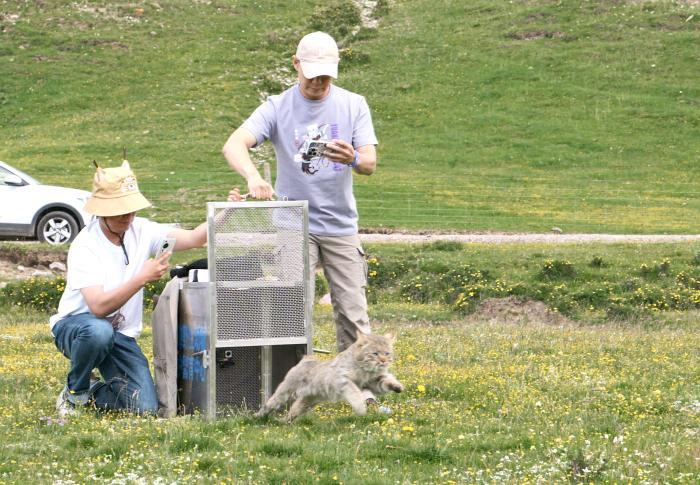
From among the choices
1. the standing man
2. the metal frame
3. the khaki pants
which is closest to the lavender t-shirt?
the standing man

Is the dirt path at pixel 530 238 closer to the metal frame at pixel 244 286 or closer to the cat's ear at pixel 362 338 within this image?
the metal frame at pixel 244 286

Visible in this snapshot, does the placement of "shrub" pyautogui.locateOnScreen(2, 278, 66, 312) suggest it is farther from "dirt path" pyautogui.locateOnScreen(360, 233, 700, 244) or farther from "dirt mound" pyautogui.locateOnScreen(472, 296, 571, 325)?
"dirt path" pyautogui.locateOnScreen(360, 233, 700, 244)

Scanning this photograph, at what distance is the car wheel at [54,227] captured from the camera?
2439 centimetres

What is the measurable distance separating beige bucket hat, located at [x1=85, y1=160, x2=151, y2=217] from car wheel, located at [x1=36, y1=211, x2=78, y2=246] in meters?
16.5

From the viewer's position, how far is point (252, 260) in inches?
324

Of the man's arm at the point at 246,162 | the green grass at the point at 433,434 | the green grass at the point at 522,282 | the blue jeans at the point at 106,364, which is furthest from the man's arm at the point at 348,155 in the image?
the green grass at the point at 522,282

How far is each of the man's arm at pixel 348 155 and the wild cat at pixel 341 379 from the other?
4.04 ft

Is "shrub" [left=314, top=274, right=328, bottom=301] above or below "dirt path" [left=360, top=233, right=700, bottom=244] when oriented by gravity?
below

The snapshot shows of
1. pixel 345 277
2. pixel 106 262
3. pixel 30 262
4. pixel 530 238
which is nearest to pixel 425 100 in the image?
pixel 530 238

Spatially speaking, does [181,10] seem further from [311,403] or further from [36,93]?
[311,403]

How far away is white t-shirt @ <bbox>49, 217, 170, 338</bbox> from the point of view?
27.6ft

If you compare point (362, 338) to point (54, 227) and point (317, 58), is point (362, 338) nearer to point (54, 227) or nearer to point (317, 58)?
point (317, 58)

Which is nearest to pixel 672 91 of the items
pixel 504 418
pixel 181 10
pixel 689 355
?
pixel 181 10

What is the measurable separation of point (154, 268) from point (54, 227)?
17.1 metres
